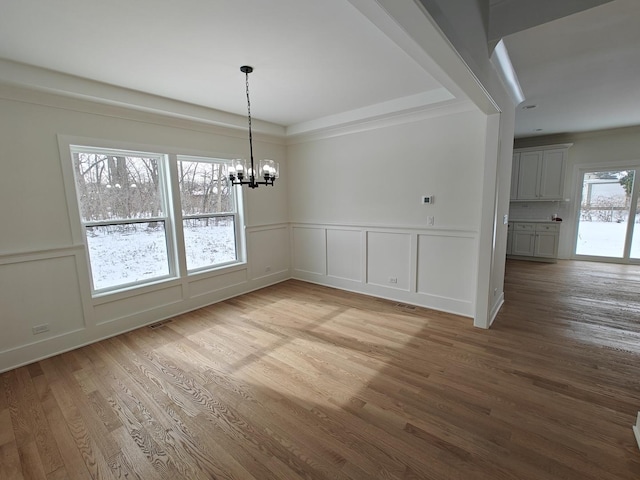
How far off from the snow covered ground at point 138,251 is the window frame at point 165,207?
64mm

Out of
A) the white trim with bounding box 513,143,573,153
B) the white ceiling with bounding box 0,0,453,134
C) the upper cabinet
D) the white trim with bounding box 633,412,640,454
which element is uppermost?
the white ceiling with bounding box 0,0,453,134

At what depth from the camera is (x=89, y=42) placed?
2.12 metres

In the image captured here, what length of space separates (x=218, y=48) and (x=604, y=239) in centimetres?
841

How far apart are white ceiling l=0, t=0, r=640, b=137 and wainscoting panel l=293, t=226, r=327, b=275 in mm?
2137

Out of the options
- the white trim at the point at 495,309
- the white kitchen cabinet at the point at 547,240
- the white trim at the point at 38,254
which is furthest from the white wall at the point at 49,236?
the white kitchen cabinet at the point at 547,240

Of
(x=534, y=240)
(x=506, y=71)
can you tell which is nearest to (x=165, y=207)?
(x=506, y=71)

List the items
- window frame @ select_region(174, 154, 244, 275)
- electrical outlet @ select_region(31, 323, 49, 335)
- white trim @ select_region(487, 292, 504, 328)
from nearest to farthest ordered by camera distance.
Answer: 1. electrical outlet @ select_region(31, 323, 49, 335)
2. white trim @ select_region(487, 292, 504, 328)
3. window frame @ select_region(174, 154, 244, 275)

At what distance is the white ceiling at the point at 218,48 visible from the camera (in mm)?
1789

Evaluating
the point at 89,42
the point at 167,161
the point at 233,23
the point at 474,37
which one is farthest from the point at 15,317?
the point at 474,37

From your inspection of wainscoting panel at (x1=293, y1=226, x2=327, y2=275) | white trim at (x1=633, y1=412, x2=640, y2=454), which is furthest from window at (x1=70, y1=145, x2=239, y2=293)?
white trim at (x1=633, y1=412, x2=640, y2=454)

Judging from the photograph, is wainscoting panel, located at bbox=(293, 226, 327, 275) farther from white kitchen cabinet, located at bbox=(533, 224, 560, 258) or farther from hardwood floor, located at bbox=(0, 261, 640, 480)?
white kitchen cabinet, located at bbox=(533, 224, 560, 258)

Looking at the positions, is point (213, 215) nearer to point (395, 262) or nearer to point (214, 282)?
point (214, 282)

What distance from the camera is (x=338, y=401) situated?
2188 mm

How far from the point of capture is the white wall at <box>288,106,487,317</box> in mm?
3559
